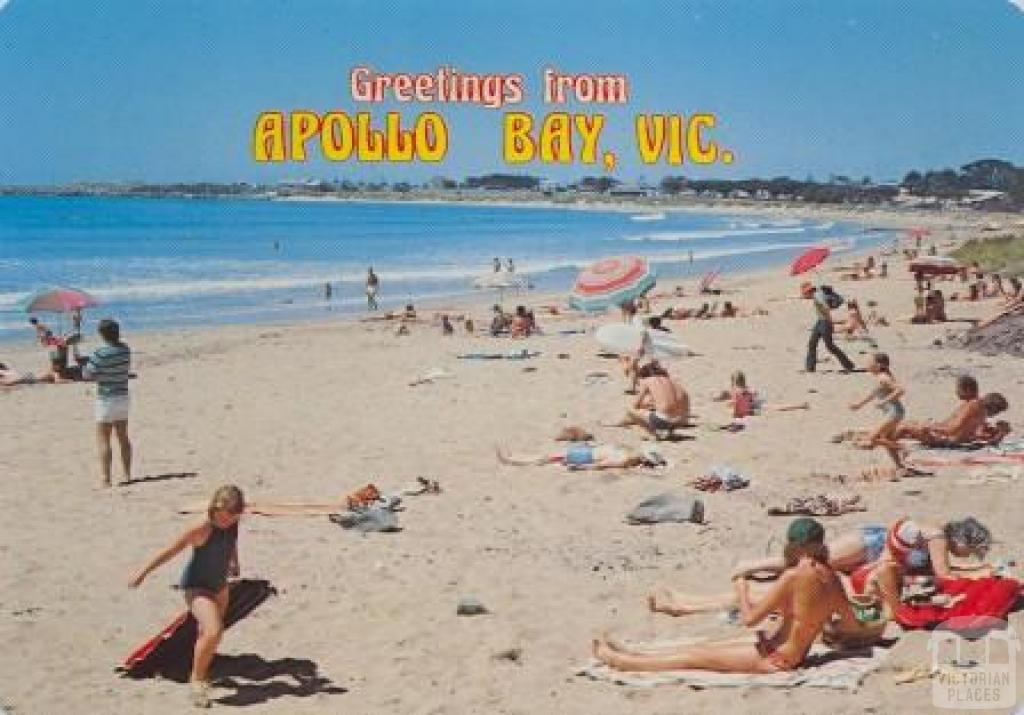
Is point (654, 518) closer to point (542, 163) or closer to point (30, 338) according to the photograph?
point (542, 163)

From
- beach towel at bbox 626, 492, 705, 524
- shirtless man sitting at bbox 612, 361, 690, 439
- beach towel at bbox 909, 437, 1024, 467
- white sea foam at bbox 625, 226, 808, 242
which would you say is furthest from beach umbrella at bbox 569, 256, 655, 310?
white sea foam at bbox 625, 226, 808, 242

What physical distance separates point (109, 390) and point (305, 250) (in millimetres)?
33968

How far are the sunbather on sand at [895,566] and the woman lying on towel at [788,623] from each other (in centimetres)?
46

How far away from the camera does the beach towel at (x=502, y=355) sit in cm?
1372

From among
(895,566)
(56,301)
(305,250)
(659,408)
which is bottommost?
(895,566)

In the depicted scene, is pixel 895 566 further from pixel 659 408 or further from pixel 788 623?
pixel 659 408

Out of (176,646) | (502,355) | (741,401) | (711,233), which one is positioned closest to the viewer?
(176,646)

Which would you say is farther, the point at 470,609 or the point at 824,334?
the point at 824,334

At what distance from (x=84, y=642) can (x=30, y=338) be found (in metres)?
13.2

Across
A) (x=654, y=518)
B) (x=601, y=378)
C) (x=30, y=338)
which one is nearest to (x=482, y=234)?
(x=30, y=338)

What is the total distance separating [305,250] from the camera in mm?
40875

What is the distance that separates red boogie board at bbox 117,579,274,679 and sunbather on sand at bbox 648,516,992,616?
175 centimetres

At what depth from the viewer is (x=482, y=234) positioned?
56.8m

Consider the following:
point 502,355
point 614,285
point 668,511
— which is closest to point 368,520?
point 668,511
